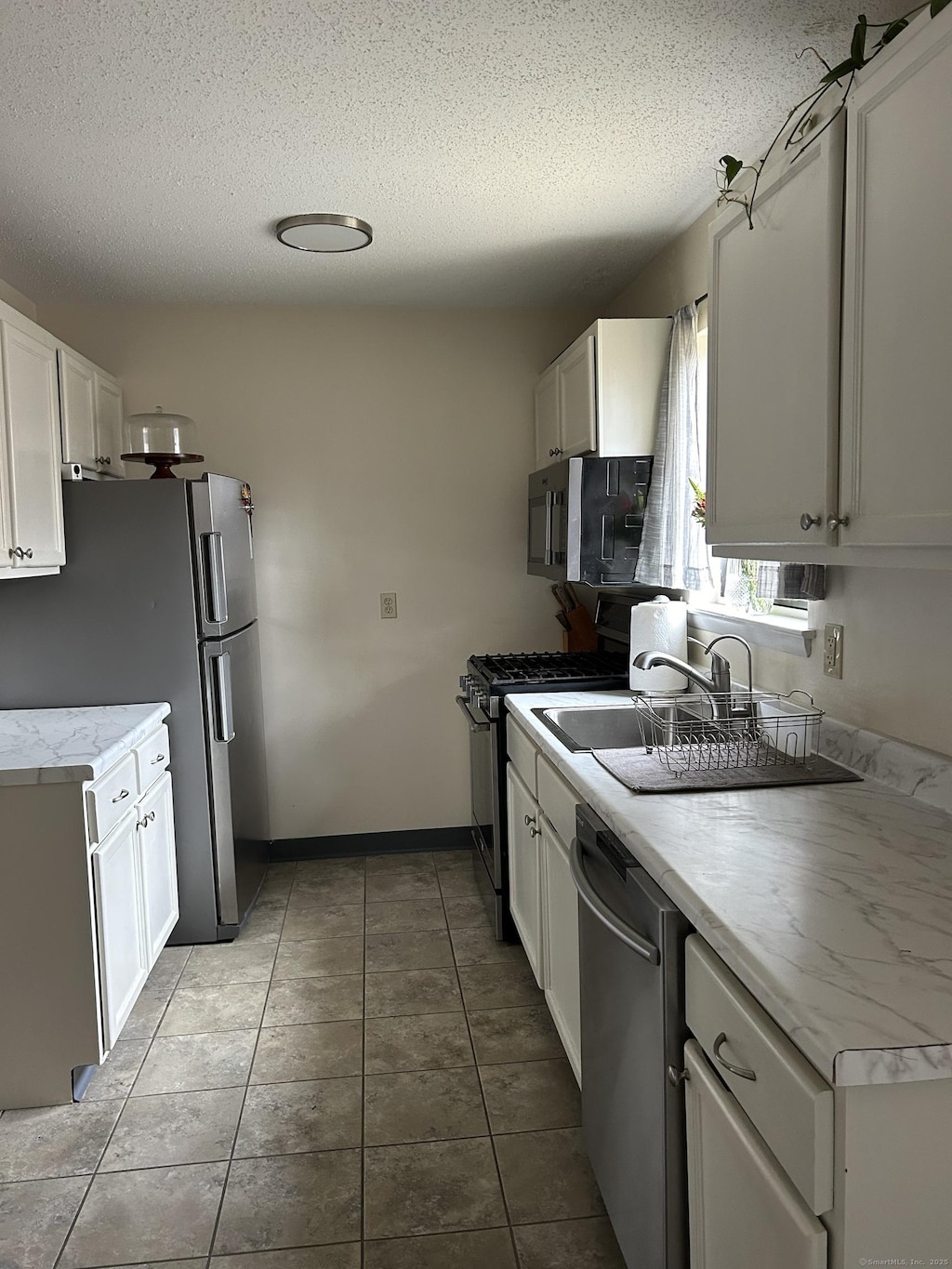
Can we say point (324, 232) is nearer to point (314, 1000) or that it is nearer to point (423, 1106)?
point (314, 1000)

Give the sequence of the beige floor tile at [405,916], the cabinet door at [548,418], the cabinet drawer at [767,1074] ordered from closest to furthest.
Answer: the cabinet drawer at [767,1074], the beige floor tile at [405,916], the cabinet door at [548,418]

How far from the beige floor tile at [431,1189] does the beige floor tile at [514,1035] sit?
0.36 m

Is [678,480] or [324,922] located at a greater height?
[678,480]

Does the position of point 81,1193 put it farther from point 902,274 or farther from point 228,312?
point 228,312

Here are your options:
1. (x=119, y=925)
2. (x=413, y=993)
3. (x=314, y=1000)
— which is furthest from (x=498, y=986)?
(x=119, y=925)

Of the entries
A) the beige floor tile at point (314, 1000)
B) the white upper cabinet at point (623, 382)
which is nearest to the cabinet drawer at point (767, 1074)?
the beige floor tile at point (314, 1000)

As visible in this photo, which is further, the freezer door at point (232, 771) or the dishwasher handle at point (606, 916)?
the freezer door at point (232, 771)

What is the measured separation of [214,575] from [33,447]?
700mm

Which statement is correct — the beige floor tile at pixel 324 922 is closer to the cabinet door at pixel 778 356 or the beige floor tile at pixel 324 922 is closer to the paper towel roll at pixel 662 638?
the paper towel roll at pixel 662 638

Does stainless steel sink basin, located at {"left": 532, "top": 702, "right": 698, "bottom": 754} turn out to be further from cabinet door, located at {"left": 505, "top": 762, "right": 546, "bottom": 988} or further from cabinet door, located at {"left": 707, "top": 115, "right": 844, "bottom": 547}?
cabinet door, located at {"left": 707, "top": 115, "right": 844, "bottom": 547}

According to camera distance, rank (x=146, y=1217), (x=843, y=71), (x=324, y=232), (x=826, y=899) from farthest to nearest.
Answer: (x=324, y=232), (x=146, y=1217), (x=843, y=71), (x=826, y=899)

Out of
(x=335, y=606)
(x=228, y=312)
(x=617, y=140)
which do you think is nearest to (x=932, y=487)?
(x=617, y=140)

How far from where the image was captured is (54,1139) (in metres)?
2.20

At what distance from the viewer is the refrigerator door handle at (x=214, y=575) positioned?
3188 millimetres
